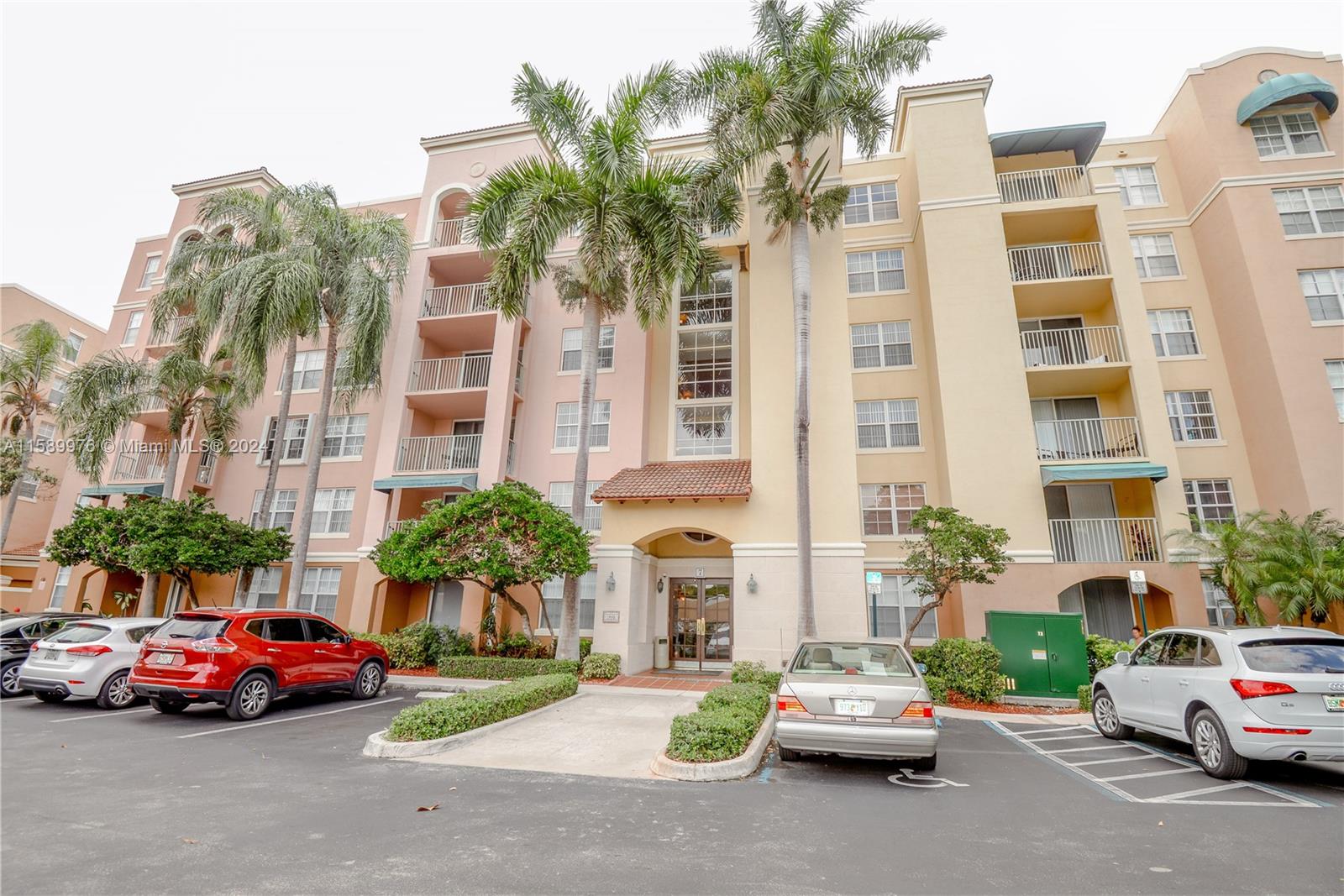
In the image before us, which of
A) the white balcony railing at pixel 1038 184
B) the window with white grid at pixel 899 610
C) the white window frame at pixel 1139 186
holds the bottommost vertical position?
the window with white grid at pixel 899 610

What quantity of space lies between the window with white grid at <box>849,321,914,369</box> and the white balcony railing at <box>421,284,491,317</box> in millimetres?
12836

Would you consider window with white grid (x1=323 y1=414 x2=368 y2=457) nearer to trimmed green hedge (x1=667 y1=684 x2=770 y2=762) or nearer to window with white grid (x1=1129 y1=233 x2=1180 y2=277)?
trimmed green hedge (x1=667 y1=684 x2=770 y2=762)

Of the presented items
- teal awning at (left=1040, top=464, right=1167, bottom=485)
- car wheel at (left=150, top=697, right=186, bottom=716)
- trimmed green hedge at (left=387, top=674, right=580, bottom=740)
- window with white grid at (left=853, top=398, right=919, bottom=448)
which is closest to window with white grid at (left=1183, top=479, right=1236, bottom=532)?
teal awning at (left=1040, top=464, right=1167, bottom=485)

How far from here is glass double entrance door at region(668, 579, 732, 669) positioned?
1758 cm

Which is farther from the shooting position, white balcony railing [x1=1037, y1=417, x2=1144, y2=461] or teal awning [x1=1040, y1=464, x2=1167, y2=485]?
white balcony railing [x1=1037, y1=417, x2=1144, y2=461]

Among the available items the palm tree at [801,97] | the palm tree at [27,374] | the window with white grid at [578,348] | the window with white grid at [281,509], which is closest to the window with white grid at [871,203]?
the palm tree at [801,97]

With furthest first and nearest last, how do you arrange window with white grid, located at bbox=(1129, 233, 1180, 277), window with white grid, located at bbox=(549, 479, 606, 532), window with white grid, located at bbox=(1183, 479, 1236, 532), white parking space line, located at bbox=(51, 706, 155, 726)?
window with white grid, located at bbox=(1129, 233, 1180, 277) → window with white grid, located at bbox=(549, 479, 606, 532) → window with white grid, located at bbox=(1183, 479, 1236, 532) → white parking space line, located at bbox=(51, 706, 155, 726)

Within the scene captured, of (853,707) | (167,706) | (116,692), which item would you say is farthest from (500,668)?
(853,707)

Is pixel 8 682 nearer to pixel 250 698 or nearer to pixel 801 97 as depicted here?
pixel 250 698

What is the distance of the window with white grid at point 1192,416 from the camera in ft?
58.2

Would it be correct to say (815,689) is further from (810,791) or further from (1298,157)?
(1298,157)

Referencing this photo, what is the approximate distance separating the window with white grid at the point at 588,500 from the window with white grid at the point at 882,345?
375 inches

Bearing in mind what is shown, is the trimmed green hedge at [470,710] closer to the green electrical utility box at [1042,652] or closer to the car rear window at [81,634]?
the car rear window at [81,634]

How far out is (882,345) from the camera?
776 inches
